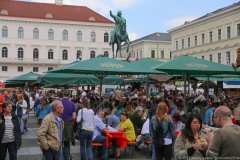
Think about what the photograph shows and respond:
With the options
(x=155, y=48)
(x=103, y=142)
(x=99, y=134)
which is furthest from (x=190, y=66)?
(x=155, y=48)

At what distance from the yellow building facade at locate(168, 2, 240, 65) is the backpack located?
151 feet

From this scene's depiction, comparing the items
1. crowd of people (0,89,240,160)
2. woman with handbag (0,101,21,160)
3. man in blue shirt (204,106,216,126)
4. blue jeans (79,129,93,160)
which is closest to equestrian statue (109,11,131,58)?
crowd of people (0,89,240,160)

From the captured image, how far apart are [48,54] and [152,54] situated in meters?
27.1

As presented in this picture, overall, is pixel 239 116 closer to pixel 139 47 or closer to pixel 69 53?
pixel 69 53

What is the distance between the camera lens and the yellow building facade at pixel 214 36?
5081 cm

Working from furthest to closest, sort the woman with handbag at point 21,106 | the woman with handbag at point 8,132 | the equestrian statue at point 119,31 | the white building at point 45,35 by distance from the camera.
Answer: the white building at point 45,35 < the equestrian statue at point 119,31 < the woman with handbag at point 21,106 < the woman with handbag at point 8,132

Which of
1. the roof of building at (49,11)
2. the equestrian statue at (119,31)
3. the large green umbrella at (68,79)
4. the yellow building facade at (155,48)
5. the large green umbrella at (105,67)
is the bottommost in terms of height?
the large green umbrella at (68,79)

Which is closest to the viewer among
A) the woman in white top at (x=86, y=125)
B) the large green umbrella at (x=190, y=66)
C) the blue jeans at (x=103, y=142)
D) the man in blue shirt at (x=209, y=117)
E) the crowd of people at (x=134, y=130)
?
the crowd of people at (x=134, y=130)

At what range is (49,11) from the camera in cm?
6962

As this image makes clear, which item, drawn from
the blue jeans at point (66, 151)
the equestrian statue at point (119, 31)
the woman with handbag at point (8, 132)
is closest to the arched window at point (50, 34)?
the equestrian statue at point (119, 31)

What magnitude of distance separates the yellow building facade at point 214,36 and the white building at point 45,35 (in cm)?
1642

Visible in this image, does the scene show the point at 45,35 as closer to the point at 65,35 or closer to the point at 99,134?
the point at 65,35

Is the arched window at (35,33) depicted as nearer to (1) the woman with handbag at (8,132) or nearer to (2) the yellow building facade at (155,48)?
(2) the yellow building facade at (155,48)

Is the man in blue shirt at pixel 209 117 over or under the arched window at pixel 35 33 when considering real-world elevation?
under
